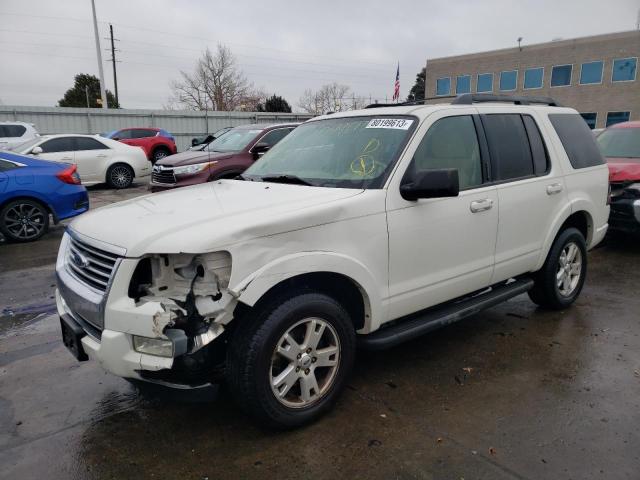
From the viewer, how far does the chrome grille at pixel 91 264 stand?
2.70m

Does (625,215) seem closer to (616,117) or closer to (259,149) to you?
(259,149)

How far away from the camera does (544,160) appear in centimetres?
439

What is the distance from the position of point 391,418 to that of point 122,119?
85.7 ft

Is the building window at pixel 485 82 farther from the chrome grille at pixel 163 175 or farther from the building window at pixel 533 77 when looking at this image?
the chrome grille at pixel 163 175

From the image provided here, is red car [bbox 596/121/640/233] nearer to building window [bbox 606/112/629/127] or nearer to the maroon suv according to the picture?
the maroon suv

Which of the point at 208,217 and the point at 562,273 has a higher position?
the point at 208,217

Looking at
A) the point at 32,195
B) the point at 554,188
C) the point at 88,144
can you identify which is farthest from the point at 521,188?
the point at 88,144

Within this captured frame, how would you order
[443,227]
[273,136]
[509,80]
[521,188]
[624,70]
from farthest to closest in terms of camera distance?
1. [509,80]
2. [624,70]
3. [273,136]
4. [521,188]
5. [443,227]

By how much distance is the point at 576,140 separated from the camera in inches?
187

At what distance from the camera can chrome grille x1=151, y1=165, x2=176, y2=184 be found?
9.44 m

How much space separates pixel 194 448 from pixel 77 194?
6.59 meters

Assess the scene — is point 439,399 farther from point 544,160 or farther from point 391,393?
point 544,160

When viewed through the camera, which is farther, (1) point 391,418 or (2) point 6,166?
(2) point 6,166

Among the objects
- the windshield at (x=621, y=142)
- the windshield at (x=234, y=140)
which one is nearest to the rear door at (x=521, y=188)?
the windshield at (x=621, y=142)
